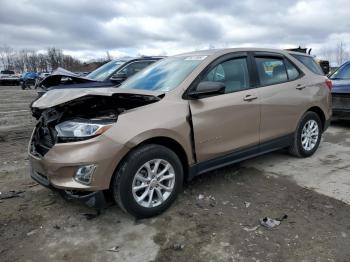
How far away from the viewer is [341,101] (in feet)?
26.3

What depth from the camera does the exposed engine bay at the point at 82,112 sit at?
11.7ft

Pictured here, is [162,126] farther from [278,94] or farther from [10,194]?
[10,194]

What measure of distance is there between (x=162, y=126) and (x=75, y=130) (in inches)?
33.8

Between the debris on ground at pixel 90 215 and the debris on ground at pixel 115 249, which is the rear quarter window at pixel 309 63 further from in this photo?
the debris on ground at pixel 115 249

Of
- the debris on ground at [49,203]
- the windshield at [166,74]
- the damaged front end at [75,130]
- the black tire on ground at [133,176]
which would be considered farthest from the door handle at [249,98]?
the debris on ground at [49,203]

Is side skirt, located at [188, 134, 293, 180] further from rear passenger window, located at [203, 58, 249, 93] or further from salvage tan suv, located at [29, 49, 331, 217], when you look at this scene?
rear passenger window, located at [203, 58, 249, 93]

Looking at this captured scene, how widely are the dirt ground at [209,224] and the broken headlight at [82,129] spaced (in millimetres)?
958

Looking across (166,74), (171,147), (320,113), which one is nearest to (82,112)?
(171,147)

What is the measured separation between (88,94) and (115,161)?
71cm

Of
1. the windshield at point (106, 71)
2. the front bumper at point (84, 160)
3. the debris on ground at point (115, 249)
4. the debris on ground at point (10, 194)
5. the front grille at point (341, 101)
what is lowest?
the debris on ground at point (115, 249)

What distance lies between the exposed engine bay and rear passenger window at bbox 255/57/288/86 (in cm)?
177

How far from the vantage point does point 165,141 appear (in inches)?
154

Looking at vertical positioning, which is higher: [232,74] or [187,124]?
[232,74]

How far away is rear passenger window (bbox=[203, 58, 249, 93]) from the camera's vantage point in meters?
4.48
